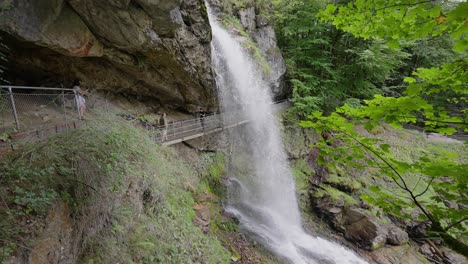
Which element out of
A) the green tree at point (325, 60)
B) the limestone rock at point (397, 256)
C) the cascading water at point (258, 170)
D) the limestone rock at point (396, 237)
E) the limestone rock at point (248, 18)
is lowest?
the limestone rock at point (397, 256)

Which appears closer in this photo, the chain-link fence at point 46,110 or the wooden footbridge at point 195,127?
the chain-link fence at point 46,110

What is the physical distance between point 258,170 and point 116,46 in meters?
8.32

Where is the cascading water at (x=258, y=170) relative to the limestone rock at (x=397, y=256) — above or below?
above

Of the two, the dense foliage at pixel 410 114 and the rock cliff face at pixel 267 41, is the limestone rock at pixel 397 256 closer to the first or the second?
the dense foliage at pixel 410 114

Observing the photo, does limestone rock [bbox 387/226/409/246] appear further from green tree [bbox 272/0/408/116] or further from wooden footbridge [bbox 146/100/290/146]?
wooden footbridge [bbox 146/100/290/146]

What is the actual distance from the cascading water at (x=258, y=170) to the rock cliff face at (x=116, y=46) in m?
2.02

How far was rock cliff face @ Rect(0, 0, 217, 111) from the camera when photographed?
625cm

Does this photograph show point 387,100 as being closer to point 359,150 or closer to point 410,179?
point 359,150

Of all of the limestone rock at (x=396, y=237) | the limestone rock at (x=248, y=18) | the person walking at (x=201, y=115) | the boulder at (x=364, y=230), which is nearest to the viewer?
the boulder at (x=364, y=230)

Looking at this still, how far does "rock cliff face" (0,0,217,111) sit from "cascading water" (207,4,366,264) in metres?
2.02

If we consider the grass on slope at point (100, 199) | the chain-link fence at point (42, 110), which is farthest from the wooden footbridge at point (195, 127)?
the grass on slope at point (100, 199)

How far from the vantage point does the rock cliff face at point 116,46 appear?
6246 millimetres

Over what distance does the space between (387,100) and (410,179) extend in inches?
546

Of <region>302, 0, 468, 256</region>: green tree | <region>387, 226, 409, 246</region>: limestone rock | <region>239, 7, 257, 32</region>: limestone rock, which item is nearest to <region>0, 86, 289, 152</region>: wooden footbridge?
<region>239, 7, 257, 32</region>: limestone rock
